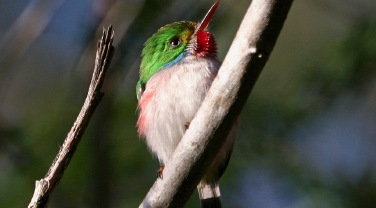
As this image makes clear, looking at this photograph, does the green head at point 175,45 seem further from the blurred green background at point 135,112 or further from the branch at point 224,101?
the branch at point 224,101

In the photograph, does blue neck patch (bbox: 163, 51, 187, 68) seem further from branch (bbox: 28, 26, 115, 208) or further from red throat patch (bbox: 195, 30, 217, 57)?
branch (bbox: 28, 26, 115, 208)

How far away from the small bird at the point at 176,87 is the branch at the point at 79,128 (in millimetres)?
1214

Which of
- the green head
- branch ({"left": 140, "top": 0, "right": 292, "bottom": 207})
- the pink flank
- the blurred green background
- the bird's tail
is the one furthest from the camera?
the blurred green background

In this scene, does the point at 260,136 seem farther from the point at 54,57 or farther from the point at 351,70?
the point at 54,57

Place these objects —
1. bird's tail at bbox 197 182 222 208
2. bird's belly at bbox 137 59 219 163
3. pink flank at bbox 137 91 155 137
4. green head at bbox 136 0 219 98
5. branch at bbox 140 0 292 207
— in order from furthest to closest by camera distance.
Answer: green head at bbox 136 0 219 98, bird's tail at bbox 197 182 222 208, pink flank at bbox 137 91 155 137, bird's belly at bbox 137 59 219 163, branch at bbox 140 0 292 207

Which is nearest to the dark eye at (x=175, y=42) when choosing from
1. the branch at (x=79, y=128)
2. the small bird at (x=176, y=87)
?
the small bird at (x=176, y=87)

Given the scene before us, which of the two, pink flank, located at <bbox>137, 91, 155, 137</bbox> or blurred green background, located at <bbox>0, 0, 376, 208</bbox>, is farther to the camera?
blurred green background, located at <bbox>0, 0, 376, 208</bbox>

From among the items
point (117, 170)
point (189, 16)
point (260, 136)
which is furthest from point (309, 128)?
point (117, 170)

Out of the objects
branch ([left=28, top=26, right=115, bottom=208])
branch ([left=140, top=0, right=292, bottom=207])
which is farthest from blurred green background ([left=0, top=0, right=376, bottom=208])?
branch ([left=28, top=26, right=115, bottom=208])

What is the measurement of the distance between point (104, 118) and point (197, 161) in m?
2.16

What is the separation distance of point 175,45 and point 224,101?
2033 mm

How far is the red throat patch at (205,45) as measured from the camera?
16.5 feet

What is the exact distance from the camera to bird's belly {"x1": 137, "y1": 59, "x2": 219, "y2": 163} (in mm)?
4477

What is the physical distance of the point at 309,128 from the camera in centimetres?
668
